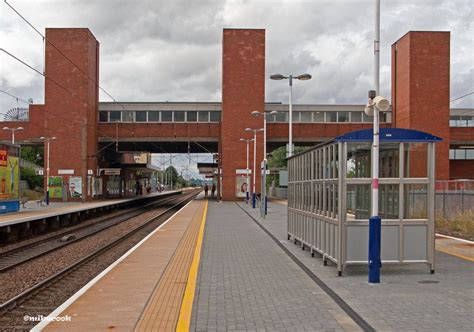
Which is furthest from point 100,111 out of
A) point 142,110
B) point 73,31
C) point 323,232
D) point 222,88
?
point 323,232

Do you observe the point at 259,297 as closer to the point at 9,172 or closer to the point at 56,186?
the point at 9,172

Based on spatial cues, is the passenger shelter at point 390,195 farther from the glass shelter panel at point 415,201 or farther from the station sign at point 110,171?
the station sign at point 110,171

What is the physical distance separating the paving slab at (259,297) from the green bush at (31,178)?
59108 mm

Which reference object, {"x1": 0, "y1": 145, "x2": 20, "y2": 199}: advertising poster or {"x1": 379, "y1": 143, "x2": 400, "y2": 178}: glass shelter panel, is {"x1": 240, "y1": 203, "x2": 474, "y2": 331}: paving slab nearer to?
{"x1": 379, "y1": 143, "x2": 400, "y2": 178}: glass shelter panel

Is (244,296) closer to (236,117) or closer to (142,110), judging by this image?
(236,117)

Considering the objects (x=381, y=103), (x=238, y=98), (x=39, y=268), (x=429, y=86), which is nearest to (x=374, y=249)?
(x=381, y=103)

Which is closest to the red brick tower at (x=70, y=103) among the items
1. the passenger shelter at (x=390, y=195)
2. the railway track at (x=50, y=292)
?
the railway track at (x=50, y=292)

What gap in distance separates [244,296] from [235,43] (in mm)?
51787

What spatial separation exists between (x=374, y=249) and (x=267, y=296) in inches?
84.9

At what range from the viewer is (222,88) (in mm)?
58094

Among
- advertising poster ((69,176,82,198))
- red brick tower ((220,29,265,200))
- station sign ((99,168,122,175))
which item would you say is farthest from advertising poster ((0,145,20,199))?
red brick tower ((220,29,265,200))

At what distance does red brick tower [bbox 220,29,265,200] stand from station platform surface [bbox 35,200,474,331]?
44.1m

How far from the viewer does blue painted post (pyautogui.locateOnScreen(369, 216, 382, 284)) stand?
9516mm

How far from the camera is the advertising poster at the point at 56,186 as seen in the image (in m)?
54.9
